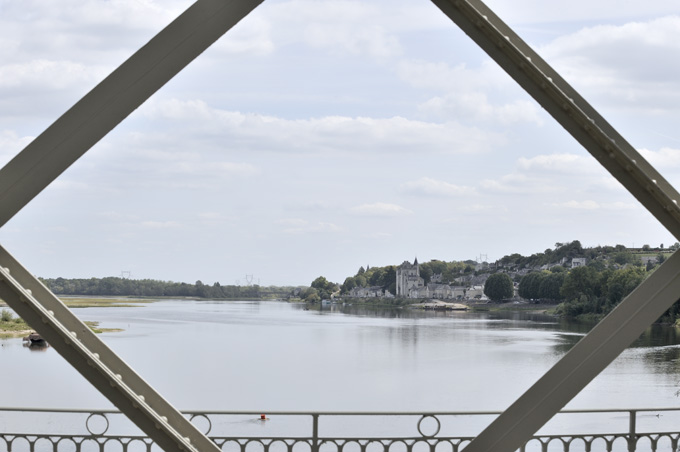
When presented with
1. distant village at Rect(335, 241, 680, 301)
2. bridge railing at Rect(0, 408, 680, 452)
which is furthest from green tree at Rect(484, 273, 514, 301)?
bridge railing at Rect(0, 408, 680, 452)

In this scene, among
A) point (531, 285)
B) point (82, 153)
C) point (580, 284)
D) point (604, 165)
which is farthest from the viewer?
point (531, 285)

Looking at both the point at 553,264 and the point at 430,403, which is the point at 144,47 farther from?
the point at 553,264

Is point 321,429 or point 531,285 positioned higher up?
point 531,285

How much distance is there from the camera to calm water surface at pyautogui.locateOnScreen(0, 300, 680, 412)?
33.3 metres

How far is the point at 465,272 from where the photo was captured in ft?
350

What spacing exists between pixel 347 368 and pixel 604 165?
42.0 m

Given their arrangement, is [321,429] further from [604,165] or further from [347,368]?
[604,165]

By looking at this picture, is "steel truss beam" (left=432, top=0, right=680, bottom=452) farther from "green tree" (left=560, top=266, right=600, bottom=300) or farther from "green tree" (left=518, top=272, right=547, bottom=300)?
"green tree" (left=518, top=272, right=547, bottom=300)

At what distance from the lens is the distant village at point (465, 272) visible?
293ft

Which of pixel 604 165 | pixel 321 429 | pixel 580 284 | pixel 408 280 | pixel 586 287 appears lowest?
A: pixel 321 429

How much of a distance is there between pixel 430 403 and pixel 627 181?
104ft

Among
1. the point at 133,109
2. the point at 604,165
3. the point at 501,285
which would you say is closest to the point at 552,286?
the point at 501,285

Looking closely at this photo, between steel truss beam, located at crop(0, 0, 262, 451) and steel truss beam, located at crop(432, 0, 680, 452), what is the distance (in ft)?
2.00

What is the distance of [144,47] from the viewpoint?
1.64 meters
